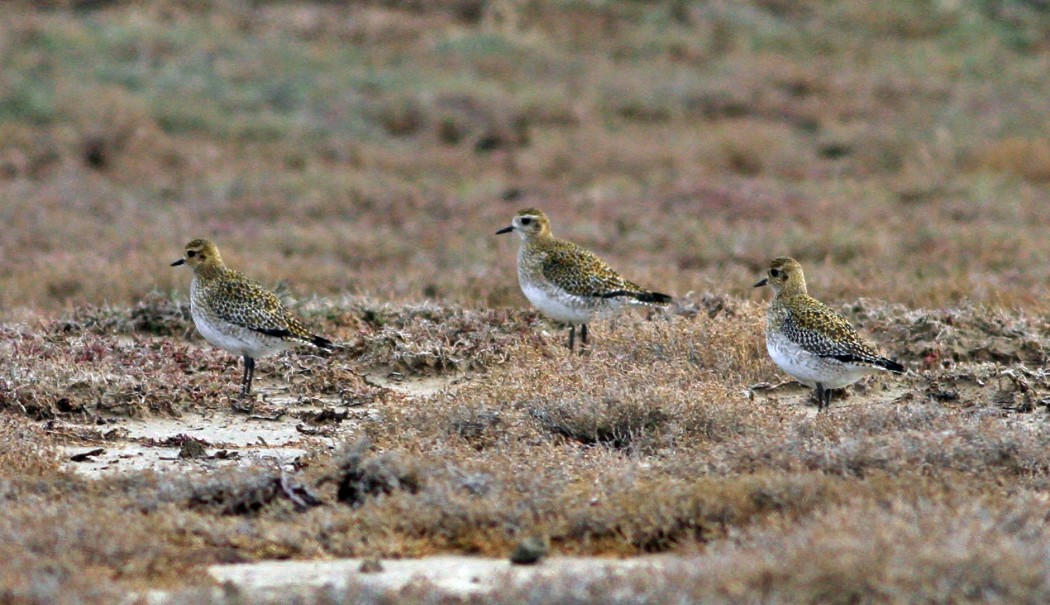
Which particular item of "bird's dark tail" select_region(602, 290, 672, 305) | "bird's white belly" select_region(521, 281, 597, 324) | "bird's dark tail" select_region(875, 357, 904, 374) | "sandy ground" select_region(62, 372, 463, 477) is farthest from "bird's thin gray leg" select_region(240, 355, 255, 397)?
"bird's dark tail" select_region(875, 357, 904, 374)

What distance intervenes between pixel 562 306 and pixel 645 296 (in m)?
0.69

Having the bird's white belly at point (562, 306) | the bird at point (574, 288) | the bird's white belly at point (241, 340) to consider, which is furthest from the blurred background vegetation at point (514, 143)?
the bird's white belly at point (241, 340)

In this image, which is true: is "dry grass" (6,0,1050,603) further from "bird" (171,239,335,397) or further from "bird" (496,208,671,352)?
"bird" (171,239,335,397)

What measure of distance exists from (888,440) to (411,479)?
262cm

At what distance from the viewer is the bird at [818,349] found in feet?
32.3

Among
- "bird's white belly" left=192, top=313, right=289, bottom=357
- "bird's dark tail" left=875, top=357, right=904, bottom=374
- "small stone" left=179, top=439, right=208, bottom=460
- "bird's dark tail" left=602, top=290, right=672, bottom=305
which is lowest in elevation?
"small stone" left=179, top=439, right=208, bottom=460

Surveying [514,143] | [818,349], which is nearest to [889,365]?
[818,349]

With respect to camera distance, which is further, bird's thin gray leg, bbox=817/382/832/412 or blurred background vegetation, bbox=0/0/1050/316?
blurred background vegetation, bbox=0/0/1050/316

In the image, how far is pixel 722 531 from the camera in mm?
7309

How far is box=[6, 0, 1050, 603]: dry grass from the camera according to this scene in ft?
23.9

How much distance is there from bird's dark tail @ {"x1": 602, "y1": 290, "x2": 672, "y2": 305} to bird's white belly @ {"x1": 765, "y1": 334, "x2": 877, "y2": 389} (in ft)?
6.33

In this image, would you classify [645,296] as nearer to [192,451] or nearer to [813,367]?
[813,367]

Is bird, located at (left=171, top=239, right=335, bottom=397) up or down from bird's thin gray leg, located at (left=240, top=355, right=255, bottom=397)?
up

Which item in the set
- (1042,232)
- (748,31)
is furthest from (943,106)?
(1042,232)
